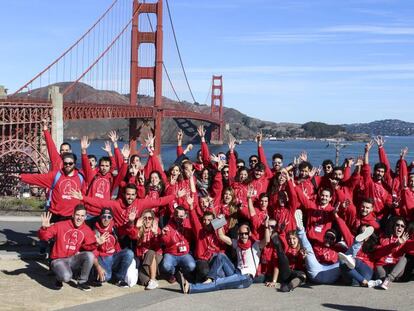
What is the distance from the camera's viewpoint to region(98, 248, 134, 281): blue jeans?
589 centimetres

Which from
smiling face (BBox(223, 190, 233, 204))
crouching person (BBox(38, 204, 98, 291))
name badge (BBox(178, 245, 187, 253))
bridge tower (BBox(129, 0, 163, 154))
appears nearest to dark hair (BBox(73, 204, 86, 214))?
crouching person (BBox(38, 204, 98, 291))

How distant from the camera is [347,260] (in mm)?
5672

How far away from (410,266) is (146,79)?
40.8 metres

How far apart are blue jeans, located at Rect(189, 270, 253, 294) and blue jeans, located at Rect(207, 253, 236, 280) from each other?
0.18ft

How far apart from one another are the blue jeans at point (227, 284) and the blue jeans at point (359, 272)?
945 millimetres

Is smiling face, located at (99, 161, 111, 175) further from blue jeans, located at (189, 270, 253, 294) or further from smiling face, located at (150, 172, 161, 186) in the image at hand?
blue jeans, located at (189, 270, 253, 294)

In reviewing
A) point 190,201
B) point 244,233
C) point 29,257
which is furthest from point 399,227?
point 29,257

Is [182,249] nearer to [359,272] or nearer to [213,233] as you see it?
[213,233]

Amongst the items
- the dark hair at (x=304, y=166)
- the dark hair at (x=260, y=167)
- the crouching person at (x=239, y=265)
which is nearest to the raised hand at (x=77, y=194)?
the crouching person at (x=239, y=265)

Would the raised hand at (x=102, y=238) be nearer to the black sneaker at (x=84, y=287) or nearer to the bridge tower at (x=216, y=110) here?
the black sneaker at (x=84, y=287)

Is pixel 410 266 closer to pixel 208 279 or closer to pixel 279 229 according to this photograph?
pixel 279 229

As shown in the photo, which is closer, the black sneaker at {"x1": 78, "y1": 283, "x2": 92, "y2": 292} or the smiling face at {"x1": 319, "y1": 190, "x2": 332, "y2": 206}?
Answer: the black sneaker at {"x1": 78, "y1": 283, "x2": 92, "y2": 292}

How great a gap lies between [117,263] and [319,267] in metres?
1.98

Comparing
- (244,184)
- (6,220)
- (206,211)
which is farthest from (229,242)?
(6,220)
